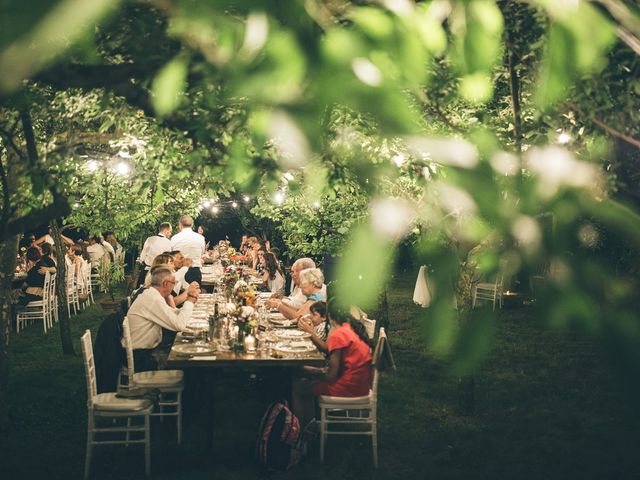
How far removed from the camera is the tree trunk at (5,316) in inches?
208

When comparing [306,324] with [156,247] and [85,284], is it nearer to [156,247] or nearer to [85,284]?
[156,247]

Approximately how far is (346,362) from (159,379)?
1.79 metres

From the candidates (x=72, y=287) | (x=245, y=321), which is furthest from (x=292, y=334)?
(x=72, y=287)

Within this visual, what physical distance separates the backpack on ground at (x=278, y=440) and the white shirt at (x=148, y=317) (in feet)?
4.85

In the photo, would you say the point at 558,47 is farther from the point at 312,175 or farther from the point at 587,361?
the point at 587,361

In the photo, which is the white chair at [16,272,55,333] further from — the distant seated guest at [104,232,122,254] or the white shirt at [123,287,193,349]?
the distant seated guest at [104,232,122,254]

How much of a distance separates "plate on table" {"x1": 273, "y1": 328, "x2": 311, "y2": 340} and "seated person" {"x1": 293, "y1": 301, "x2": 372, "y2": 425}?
0.60 m

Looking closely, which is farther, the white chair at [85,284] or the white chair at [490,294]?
the white chair at [85,284]

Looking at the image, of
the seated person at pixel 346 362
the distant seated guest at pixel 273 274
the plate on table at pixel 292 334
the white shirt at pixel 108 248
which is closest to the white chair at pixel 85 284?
the white shirt at pixel 108 248

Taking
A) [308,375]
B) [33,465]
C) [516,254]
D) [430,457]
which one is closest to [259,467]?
[308,375]

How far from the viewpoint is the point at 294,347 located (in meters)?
5.12

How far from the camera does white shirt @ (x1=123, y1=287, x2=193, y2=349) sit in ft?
18.0

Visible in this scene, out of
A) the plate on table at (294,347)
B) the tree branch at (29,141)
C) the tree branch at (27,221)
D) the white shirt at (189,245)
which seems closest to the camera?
the tree branch at (27,221)

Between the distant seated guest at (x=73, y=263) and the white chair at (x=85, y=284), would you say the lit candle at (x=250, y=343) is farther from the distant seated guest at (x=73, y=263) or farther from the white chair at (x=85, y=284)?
the white chair at (x=85, y=284)
